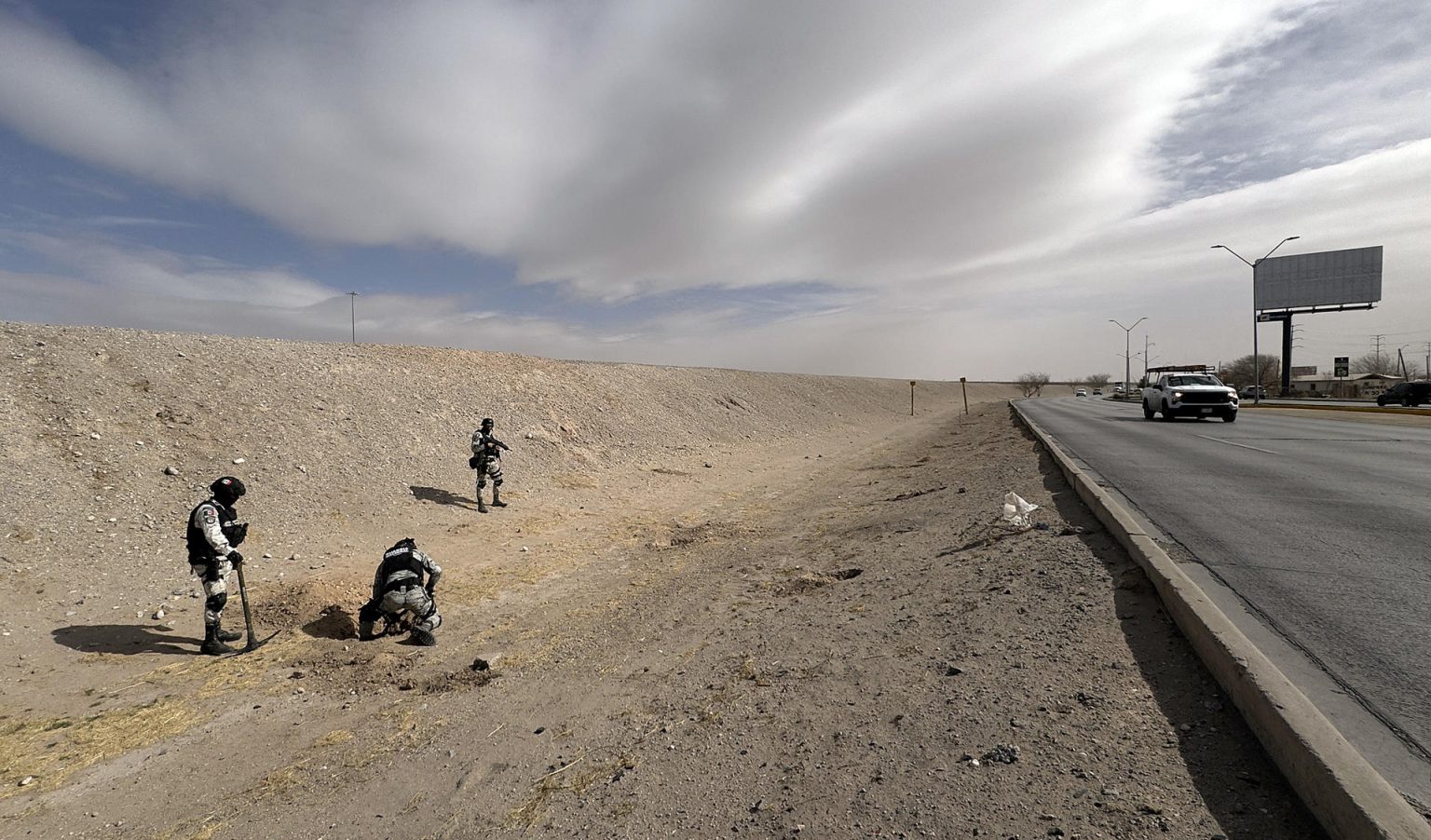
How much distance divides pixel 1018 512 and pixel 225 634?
28.7 feet

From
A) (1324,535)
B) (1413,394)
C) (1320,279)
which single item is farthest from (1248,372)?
(1324,535)

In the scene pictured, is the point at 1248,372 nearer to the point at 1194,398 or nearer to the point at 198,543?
the point at 1194,398

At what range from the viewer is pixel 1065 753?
2791 millimetres

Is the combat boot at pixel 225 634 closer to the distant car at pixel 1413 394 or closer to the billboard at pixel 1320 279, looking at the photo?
the distant car at pixel 1413 394

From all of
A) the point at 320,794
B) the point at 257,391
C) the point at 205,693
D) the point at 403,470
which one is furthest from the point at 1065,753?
the point at 257,391

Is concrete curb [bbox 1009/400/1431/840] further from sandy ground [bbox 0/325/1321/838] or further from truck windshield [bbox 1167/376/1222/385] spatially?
truck windshield [bbox 1167/376/1222/385]

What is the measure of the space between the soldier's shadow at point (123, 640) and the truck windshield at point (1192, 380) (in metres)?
25.6

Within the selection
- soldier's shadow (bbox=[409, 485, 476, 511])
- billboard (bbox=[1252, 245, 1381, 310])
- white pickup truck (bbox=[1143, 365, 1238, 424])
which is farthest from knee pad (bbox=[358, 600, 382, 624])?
billboard (bbox=[1252, 245, 1381, 310])

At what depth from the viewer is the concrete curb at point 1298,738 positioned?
195 cm

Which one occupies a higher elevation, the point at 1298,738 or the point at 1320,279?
the point at 1320,279

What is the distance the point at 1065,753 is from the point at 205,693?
6498 millimetres

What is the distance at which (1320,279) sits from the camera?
5306cm

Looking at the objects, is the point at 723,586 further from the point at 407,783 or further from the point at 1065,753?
the point at 1065,753

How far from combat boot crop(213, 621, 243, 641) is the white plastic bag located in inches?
329
